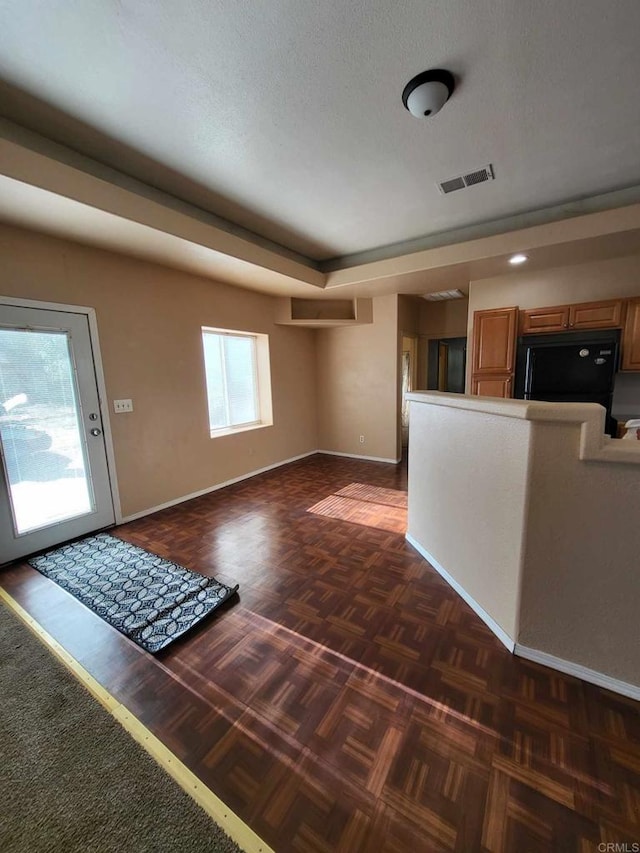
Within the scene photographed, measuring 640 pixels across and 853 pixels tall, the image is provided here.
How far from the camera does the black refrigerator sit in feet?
10.8

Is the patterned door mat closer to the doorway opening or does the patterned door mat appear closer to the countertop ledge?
the countertop ledge

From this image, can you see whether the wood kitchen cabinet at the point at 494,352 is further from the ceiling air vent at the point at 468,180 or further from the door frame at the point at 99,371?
the door frame at the point at 99,371

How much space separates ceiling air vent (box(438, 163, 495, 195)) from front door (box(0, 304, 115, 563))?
3.37 meters

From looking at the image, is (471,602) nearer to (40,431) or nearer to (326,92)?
(326,92)

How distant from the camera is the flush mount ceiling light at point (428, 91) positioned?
1719mm

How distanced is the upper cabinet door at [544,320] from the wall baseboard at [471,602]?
9.61ft

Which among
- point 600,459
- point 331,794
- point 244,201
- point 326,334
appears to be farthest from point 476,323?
point 331,794

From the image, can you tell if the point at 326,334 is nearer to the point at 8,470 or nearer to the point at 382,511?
the point at 382,511

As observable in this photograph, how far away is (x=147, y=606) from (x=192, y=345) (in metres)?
2.82

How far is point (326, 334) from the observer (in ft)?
18.9

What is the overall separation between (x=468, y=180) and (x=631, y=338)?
2332 mm

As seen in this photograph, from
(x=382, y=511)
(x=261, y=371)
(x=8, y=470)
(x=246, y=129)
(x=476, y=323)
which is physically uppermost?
(x=246, y=129)

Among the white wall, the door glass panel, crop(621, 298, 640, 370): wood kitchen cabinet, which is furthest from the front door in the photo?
crop(621, 298, 640, 370): wood kitchen cabinet

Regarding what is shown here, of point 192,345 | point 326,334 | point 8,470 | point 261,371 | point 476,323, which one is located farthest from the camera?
point 326,334
